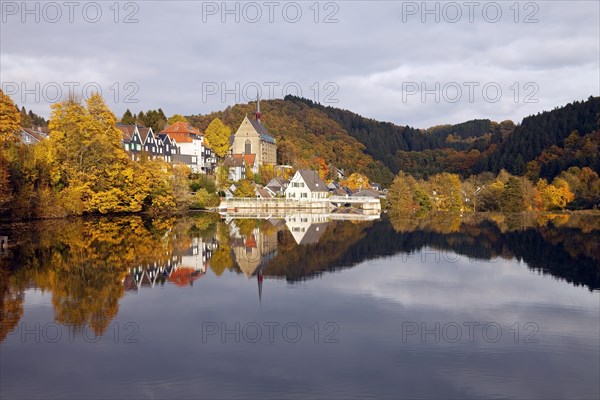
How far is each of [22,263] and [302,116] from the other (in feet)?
408

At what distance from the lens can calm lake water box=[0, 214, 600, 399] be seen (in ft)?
36.0

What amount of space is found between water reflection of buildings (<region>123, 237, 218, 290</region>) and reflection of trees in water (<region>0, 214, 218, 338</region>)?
14.8 inches

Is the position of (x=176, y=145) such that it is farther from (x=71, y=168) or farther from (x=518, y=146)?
(x=518, y=146)

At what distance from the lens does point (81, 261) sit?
78.9 feet

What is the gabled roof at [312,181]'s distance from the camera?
78375mm

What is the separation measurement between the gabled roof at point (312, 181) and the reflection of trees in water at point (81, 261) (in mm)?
37072

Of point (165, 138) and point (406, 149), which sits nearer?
point (165, 138)

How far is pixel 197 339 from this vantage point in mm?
13695

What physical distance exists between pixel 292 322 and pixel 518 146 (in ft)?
442

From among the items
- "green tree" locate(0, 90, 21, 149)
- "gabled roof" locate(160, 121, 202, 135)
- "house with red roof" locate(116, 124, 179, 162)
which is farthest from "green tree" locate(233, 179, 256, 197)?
"green tree" locate(0, 90, 21, 149)

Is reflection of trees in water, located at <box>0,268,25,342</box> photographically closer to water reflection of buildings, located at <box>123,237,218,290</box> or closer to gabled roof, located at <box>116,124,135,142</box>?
water reflection of buildings, located at <box>123,237,218,290</box>

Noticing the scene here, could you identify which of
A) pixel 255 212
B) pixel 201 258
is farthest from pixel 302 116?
pixel 201 258

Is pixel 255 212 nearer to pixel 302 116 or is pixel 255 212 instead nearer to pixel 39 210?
pixel 39 210

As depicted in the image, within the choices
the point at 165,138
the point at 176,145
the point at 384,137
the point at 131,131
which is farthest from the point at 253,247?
the point at 384,137
